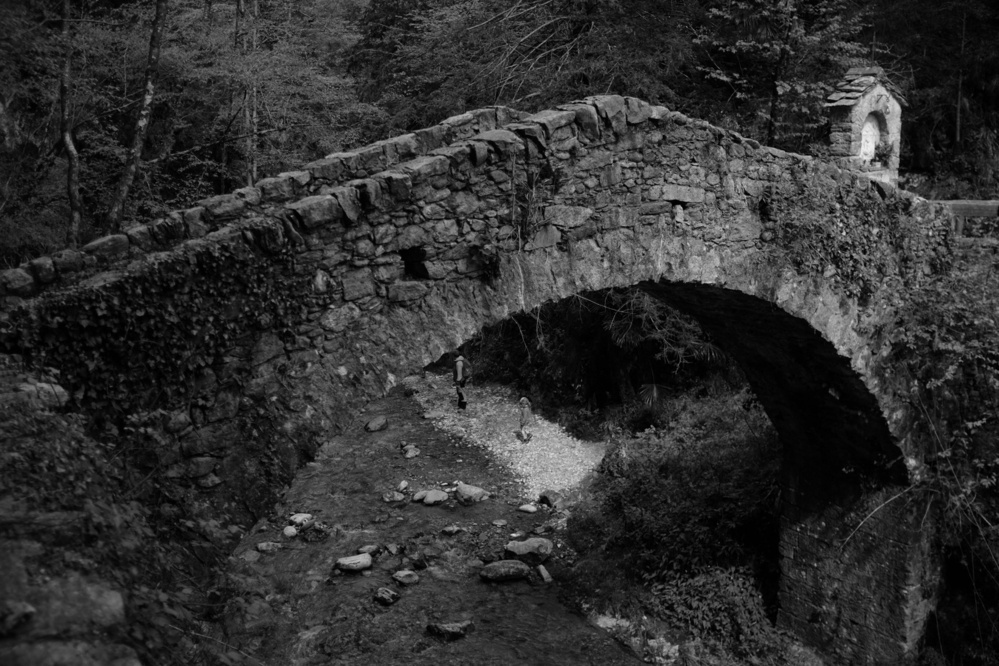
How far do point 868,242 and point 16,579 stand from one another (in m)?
6.80

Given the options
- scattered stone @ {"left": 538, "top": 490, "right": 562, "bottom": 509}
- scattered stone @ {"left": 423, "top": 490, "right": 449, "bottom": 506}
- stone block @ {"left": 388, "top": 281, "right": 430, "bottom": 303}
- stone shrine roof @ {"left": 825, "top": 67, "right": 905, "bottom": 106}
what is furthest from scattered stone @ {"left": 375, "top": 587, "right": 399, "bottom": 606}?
stone shrine roof @ {"left": 825, "top": 67, "right": 905, "bottom": 106}

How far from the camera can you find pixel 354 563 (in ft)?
31.2

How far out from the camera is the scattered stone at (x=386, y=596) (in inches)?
348

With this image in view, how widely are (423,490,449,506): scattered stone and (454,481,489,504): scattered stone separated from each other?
209mm

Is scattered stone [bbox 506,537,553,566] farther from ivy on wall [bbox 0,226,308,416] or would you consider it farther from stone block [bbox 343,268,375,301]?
ivy on wall [bbox 0,226,308,416]

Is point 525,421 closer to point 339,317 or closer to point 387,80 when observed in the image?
point 387,80

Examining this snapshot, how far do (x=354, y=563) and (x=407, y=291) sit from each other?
5.82 m

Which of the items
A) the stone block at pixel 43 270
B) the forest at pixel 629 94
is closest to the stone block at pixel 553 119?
the stone block at pixel 43 270

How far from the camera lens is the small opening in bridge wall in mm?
4773

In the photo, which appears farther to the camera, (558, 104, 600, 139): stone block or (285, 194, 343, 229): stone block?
(558, 104, 600, 139): stone block

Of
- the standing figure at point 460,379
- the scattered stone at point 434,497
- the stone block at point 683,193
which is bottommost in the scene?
the scattered stone at point 434,497

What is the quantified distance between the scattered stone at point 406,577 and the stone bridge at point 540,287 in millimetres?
4244

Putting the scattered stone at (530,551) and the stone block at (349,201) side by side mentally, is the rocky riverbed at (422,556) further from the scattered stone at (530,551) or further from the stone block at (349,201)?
the stone block at (349,201)

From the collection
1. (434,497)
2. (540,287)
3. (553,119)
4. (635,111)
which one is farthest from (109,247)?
(434,497)
